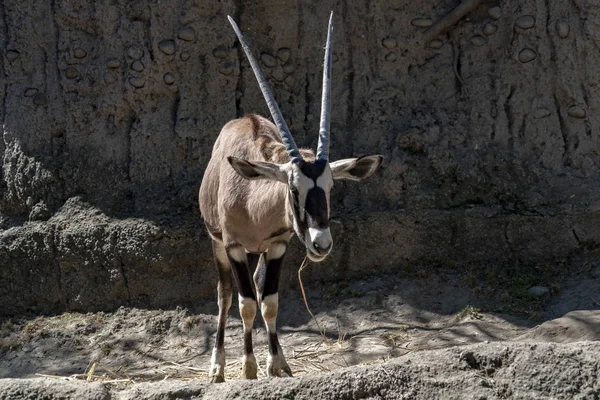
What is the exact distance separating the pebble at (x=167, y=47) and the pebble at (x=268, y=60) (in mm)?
997

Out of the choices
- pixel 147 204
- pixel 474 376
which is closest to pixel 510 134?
pixel 147 204

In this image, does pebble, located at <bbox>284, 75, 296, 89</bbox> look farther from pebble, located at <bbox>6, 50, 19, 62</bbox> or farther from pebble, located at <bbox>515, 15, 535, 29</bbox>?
pebble, located at <bbox>6, 50, 19, 62</bbox>

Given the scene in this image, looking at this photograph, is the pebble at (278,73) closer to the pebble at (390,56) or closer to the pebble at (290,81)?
the pebble at (290,81)

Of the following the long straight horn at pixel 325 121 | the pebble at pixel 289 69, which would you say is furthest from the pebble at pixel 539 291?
the pebble at pixel 289 69

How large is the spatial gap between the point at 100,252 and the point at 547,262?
15.2ft

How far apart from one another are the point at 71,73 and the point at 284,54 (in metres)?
2.43

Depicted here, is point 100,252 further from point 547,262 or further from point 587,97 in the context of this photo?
point 587,97

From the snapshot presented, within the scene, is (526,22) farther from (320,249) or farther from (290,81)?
(320,249)

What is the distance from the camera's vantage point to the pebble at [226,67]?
9.82 metres

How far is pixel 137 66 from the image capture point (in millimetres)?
9797

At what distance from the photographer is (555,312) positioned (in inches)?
318

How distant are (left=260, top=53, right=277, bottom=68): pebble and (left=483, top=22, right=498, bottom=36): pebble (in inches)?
92.9

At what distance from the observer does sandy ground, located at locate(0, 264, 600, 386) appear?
26.1ft

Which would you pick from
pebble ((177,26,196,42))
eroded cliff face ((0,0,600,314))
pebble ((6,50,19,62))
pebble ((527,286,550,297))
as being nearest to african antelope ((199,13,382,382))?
eroded cliff face ((0,0,600,314))
